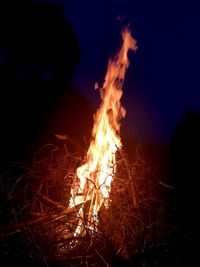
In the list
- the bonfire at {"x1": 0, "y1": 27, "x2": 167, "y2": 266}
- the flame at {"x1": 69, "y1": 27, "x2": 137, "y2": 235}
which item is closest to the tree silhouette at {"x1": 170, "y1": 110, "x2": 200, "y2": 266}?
the bonfire at {"x1": 0, "y1": 27, "x2": 167, "y2": 266}

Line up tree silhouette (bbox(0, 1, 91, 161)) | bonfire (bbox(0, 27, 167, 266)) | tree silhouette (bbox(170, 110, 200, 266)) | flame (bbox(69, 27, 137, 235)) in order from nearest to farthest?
bonfire (bbox(0, 27, 167, 266)) → flame (bbox(69, 27, 137, 235)) → tree silhouette (bbox(170, 110, 200, 266)) → tree silhouette (bbox(0, 1, 91, 161))

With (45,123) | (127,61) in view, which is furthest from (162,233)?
(45,123)

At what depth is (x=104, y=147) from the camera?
195 inches

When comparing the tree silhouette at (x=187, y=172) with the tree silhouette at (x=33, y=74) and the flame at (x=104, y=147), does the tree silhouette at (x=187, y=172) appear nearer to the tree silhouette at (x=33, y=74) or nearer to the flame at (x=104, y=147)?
the flame at (x=104, y=147)

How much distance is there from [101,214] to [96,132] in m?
1.38

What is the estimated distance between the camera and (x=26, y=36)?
9.23 meters

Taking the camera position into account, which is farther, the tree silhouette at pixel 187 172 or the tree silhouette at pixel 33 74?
the tree silhouette at pixel 33 74

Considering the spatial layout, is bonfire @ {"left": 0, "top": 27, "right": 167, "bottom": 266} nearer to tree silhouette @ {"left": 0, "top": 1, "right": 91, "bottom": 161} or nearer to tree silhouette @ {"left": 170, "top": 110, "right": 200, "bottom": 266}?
tree silhouette @ {"left": 170, "top": 110, "right": 200, "bottom": 266}

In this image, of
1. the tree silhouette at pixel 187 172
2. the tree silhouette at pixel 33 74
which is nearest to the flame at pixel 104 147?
the tree silhouette at pixel 187 172

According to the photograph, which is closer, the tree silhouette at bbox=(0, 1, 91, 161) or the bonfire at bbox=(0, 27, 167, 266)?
the bonfire at bbox=(0, 27, 167, 266)

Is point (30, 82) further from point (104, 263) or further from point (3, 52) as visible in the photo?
point (104, 263)

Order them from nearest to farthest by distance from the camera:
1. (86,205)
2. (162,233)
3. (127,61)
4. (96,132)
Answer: (162,233), (86,205), (96,132), (127,61)

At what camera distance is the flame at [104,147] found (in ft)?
14.0

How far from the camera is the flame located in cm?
428
